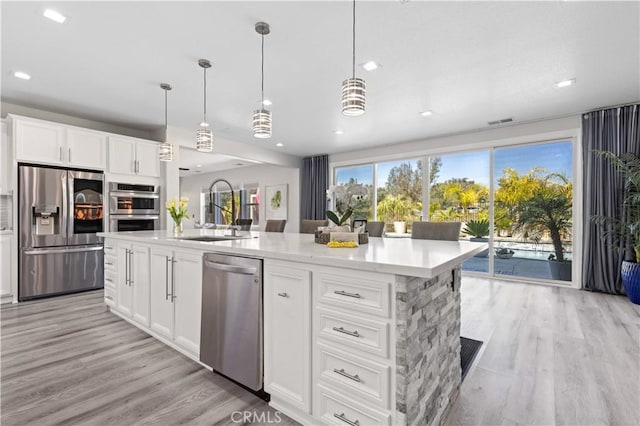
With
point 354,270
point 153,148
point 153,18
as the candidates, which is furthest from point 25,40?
point 354,270

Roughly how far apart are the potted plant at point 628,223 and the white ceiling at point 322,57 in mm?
820

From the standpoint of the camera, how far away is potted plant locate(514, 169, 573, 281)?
15.3 ft

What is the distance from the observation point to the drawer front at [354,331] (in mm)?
1244

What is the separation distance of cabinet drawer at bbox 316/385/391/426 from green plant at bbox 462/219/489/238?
190 inches

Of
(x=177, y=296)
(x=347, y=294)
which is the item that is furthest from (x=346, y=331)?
(x=177, y=296)

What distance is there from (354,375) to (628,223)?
4.66m

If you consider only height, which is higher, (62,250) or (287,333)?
(62,250)

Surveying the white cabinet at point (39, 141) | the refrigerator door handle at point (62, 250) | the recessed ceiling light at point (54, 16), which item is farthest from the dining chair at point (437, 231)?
the white cabinet at point (39, 141)

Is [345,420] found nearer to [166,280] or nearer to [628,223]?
[166,280]

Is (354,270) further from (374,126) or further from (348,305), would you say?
(374,126)

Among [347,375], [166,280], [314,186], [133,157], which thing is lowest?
[347,375]

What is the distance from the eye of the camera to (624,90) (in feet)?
11.8

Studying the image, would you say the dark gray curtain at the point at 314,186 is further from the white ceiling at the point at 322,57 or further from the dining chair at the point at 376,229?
the dining chair at the point at 376,229

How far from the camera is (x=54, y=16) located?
7.50ft
